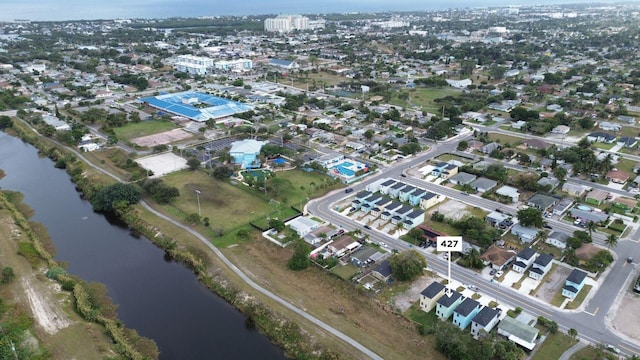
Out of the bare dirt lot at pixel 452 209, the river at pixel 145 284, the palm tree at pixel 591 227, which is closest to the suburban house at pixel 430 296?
the river at pixel 145 284

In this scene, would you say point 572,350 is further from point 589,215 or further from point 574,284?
point 589,215

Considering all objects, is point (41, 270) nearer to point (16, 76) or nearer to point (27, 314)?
point (27, 314)

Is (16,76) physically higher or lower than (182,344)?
higher

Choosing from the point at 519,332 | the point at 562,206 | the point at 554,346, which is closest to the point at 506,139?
the point at 562,206

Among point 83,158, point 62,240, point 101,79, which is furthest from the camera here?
point 101,79

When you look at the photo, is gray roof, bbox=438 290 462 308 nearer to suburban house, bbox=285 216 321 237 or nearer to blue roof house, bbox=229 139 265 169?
suburban house, bbox=285 216 321 237

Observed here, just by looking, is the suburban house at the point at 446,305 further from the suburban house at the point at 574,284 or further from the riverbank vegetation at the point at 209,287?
the suburban house at the point at 574,284

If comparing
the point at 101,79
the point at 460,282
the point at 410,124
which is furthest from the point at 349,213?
the point at 101,79
